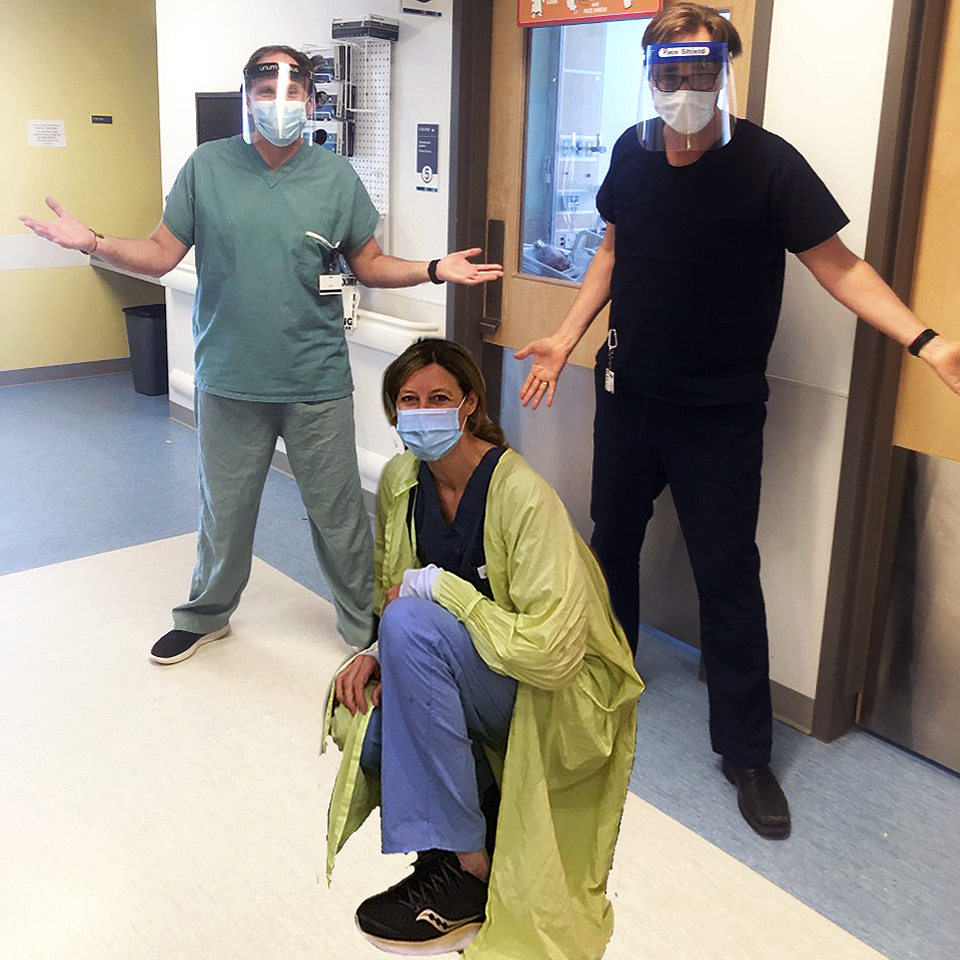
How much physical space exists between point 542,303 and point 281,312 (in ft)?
2.86

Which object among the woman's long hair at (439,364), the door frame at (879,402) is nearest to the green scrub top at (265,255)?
the woman's long hair at (439,364)

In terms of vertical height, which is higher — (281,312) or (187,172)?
(187,172)

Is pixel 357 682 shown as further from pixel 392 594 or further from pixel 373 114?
pixel 373 114

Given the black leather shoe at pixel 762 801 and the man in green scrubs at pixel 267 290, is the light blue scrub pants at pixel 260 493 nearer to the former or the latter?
the man in green scrubs at pixel 267 290

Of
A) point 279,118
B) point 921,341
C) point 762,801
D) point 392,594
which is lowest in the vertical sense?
point 762,801

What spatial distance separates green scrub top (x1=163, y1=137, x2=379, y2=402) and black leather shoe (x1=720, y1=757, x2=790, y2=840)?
54.4 inches

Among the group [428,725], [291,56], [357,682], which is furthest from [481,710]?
[291,56]

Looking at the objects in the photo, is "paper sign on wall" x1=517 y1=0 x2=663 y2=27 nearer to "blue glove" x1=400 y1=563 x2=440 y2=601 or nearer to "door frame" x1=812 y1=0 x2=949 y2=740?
"door frame" x1=812 y1=0 x2=949 y2=740

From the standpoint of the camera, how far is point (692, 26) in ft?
6.68

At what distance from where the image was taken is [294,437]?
9.31ft

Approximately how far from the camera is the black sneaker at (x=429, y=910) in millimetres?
1532

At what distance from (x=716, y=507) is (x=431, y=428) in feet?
3.05

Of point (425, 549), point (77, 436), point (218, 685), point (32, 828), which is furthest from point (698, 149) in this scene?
point (77, 436)

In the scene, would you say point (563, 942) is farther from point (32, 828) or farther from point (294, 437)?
point (294, 437)
